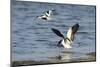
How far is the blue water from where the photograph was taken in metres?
2.46

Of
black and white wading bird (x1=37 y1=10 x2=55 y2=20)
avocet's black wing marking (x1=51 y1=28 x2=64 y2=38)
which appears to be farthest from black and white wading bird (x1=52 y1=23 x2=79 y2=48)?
black and white wading bird (x1=37 y1=10 x2=55 y2=20)

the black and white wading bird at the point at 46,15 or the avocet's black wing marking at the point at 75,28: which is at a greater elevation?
the black and white wading bird at the point at 46,15

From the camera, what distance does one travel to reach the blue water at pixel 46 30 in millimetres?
2459

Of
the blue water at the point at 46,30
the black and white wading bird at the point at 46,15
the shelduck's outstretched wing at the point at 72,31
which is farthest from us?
the shelduck's outstretched wing at the point at 72,31

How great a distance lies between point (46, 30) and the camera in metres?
2.59

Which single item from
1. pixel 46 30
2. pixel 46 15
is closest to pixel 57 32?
pixel 46 30

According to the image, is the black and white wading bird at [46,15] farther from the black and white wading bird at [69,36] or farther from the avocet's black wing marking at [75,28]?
the avocet's black wing marking at [75,28]

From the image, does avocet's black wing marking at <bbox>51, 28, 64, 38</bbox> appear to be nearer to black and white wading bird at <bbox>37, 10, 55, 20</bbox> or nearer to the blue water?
the blue water

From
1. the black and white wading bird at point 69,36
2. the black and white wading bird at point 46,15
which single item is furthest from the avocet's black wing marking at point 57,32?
the black and white wading bird at point 46,15

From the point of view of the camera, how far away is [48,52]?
2.59m

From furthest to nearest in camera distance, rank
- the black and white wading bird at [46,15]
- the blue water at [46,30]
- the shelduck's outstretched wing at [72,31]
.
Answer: the shelduck's outstretched wing at [72,31], the black and white wading bird at [46,15], the blue water at [46,30]

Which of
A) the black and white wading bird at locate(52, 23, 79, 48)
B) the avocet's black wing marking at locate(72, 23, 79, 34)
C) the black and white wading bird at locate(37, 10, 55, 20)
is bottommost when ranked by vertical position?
the black and white wading bird at locate(52, 23, 79, 48)

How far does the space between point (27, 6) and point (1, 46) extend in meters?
0.52

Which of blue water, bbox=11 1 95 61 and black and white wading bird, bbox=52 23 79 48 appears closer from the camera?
blue water, bbox=11 1 95 61
